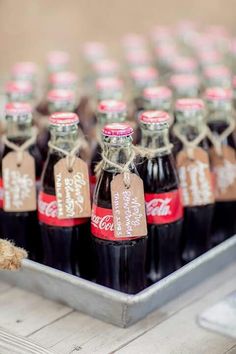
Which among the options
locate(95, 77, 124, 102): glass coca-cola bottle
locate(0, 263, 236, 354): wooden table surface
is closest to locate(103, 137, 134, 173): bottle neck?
locate(0, 263, 236, 354): wooden table surface

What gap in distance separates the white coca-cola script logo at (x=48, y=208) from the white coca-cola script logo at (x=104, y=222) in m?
0.08

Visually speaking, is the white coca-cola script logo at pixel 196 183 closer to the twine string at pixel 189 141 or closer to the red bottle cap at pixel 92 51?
the twine string at pixel 189 141

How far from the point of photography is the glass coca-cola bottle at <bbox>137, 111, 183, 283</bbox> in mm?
1087

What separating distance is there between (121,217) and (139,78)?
1.74ft

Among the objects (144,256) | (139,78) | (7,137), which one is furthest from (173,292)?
(139,78)

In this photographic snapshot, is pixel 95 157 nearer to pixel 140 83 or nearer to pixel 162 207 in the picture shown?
pixel 162 207

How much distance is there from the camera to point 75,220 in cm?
109

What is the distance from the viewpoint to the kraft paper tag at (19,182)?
114 centimetres

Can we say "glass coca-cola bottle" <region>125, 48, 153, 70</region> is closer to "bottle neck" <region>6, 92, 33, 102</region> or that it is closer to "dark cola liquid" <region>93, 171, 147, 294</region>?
"bottle neck" <region>6, 92, 33, 102</region>

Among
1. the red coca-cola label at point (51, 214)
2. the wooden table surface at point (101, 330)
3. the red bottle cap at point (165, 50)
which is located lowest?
the wooden table surface at point (101, 330)

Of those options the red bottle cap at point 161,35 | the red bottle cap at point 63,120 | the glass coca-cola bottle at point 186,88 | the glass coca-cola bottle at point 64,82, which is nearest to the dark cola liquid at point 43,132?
the glass coca-cola bottle at point 64,82

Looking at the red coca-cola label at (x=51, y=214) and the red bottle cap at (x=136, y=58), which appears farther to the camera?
the red bottle cap at (x=136, y=58)

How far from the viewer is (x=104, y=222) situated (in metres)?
1.03

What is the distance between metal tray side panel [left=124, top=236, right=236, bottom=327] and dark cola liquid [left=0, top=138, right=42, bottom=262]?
223mm
